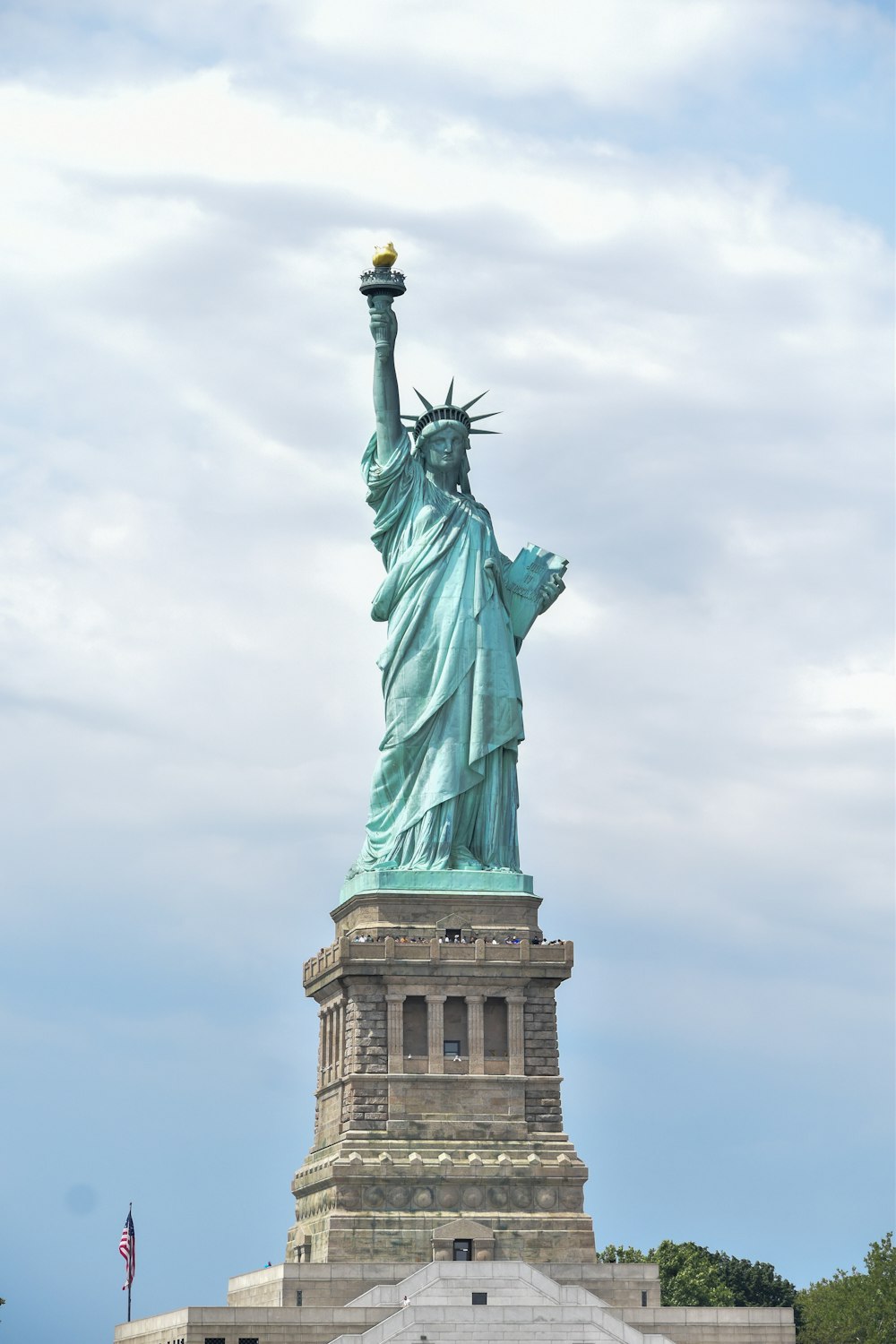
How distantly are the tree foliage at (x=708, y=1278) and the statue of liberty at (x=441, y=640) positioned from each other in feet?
53.0

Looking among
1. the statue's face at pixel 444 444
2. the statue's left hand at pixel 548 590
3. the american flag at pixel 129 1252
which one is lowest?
the american flag at pixel 129 1252

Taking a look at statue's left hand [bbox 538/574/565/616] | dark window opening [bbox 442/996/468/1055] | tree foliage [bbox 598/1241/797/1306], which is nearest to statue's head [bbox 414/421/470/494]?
statue's left hand [bbox 538/574/565/616]

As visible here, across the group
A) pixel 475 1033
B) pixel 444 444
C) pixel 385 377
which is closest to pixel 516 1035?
pixel 475 1033

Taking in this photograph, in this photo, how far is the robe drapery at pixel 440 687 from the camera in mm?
67625

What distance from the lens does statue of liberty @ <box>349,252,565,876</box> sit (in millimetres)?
67688

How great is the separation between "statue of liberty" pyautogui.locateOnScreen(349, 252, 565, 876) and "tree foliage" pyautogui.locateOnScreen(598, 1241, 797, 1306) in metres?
16.2

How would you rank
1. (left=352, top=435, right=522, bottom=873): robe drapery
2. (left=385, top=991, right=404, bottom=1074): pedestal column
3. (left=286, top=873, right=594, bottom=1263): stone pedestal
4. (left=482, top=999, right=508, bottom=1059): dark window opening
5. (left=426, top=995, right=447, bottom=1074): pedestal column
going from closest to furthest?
(left=286, top=873, right=594, bottom=1263): stone pedestal → (left=385, top=991, right=404, bottom=1074): pedestal column → (left=426, top=995, right=447, bottom=1074): pedestal column → (left=482, top=999, right=508, bottom=1059): dark window opening → (left=352, top=435, right=522, bottom=873): robe drapery

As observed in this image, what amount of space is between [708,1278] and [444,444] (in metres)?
26.6

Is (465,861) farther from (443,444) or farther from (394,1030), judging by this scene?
(443,444)

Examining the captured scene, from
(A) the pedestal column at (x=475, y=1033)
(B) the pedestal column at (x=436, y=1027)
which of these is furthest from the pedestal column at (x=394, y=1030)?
(A) the pedestal column at (x=475, y=1033)

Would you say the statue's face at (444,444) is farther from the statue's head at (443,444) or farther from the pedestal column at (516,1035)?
the pedestal column at (516,1035)

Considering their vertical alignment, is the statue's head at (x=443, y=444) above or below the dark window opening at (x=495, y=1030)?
above

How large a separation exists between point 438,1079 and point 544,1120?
2531 mm

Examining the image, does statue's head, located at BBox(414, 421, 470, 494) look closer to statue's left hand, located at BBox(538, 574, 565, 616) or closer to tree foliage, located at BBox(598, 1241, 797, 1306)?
statue's left hand, located at BBox(538, 574, 565, 616)
